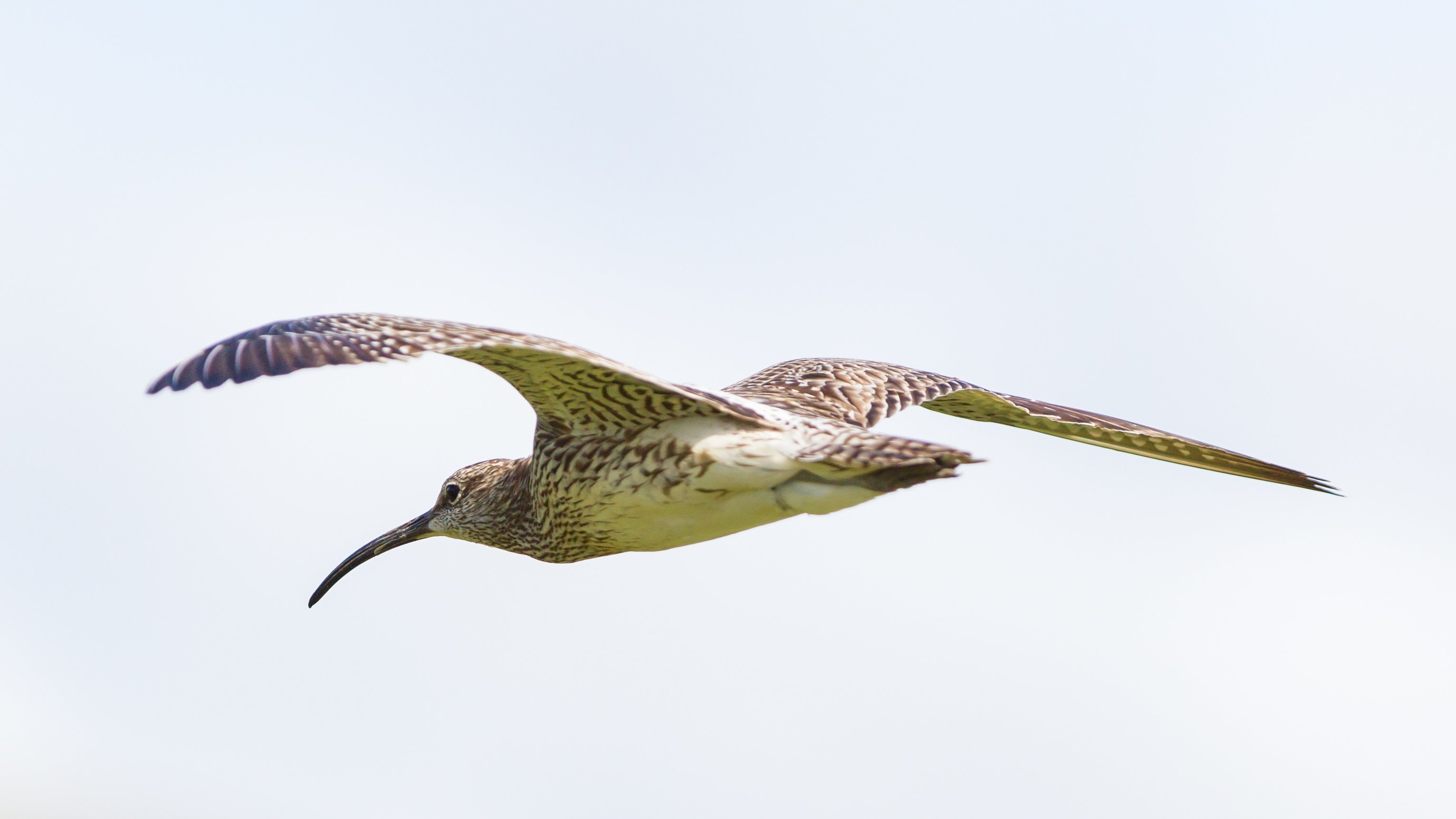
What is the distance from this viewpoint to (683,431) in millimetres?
9422

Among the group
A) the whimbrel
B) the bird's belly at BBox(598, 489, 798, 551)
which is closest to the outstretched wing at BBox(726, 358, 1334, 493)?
the whimbrel

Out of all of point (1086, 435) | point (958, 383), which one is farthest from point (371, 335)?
point (1086, 435)

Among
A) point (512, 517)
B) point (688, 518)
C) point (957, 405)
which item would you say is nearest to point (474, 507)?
point (512, 517)

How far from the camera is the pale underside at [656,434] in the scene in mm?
8203

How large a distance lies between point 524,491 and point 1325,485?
534 centimetres

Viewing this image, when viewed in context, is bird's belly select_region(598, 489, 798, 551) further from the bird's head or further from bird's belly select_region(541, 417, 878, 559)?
the bird's head

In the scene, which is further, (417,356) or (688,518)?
(688,518)

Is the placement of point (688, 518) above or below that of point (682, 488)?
below

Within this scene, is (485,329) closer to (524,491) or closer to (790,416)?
(790,416)

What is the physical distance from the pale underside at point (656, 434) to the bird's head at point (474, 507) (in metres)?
0.09

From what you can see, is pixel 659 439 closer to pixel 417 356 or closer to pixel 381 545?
pixel 417 356

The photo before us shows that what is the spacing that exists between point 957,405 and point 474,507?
11.5 feet

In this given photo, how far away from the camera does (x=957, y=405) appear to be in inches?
478

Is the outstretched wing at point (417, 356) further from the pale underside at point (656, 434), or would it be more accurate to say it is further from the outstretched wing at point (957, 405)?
the outstretched wing at point (957, 405)
